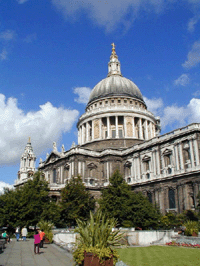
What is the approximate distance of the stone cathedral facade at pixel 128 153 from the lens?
41.2 meters

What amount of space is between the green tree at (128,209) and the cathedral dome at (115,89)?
124ft

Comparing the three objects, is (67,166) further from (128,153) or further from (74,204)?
(74,204)

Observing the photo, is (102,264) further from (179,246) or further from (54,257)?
(179,246)

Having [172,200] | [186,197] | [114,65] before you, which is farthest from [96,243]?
[114,65]

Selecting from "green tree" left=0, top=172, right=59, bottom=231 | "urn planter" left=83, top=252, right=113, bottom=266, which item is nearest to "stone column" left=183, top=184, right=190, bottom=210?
"green tree" left=0, top=172, right=59, bottom=231

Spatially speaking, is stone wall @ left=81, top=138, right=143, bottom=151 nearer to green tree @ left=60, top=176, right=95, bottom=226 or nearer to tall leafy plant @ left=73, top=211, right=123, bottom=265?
green tree @ left=60, top=176, right=95, bottom=226

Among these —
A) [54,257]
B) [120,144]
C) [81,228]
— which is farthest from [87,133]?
[81,228]

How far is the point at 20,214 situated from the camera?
1420 inches

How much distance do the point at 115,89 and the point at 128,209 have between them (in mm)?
43429

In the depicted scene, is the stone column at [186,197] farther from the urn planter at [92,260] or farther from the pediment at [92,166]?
the urn planter at [92,260]

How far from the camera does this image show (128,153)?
52.9 metres

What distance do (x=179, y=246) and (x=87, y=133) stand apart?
44.5 metres

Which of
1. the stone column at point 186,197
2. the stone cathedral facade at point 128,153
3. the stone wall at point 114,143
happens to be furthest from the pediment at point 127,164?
the stone column at point 186,197

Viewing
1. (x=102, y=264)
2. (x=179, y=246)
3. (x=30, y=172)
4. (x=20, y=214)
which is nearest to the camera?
(x=102, y=264)
